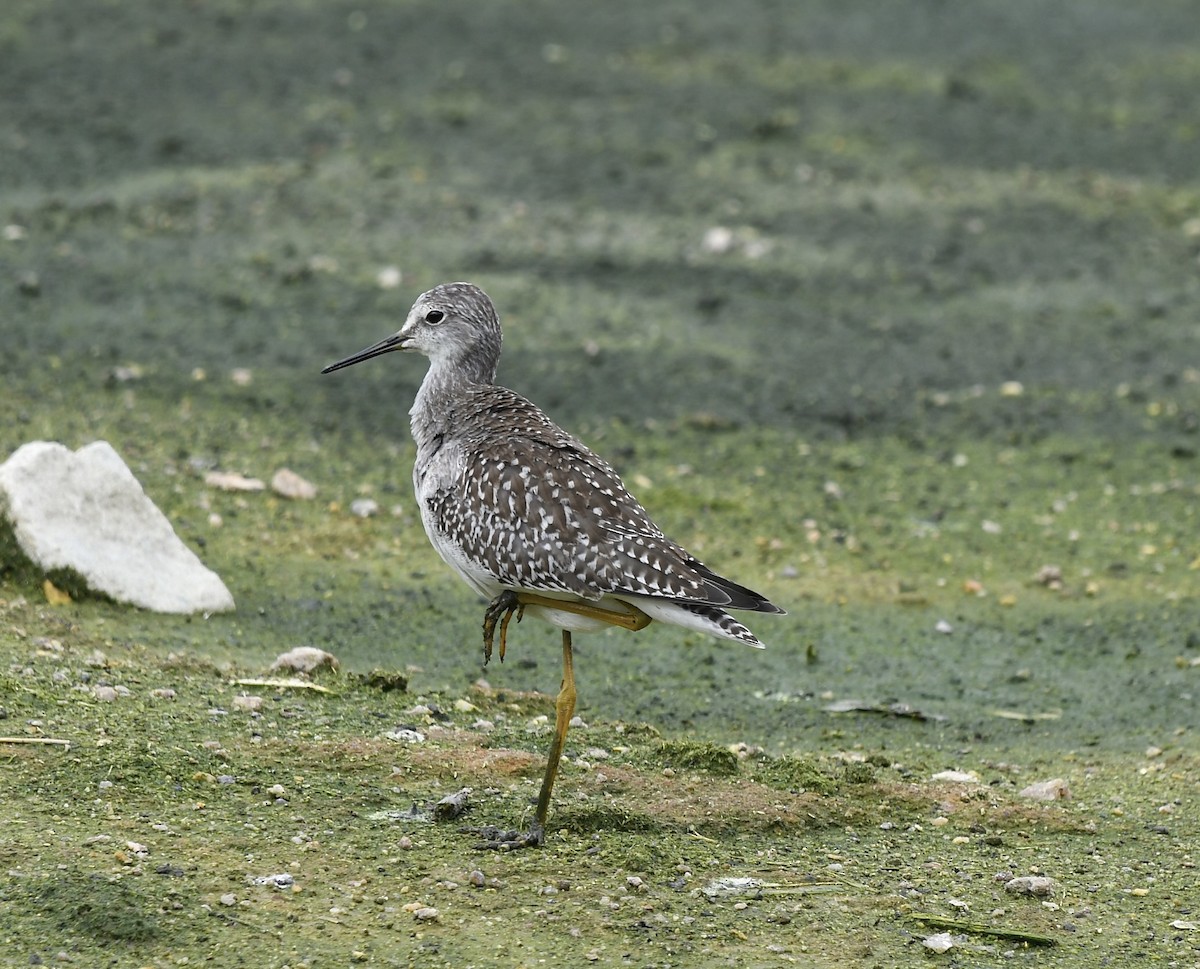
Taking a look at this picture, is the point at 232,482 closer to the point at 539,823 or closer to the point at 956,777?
the point at 539,823

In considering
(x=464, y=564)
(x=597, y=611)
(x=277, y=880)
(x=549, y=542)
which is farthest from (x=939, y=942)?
(x=464, y=564)

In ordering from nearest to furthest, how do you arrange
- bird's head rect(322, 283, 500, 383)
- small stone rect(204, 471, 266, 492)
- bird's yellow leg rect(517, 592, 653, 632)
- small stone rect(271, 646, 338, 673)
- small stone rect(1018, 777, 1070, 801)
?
bird's yellow leg rect(517, 592, 653, 632) → small stone rect(1018, 777, 1070, 801) → small stone rect(271, 646, 338, 673) → bird's head rect(322, 283, 500, 383) → small stone rect(204, 471, 266, 492)

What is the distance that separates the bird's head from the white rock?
55.9 inches

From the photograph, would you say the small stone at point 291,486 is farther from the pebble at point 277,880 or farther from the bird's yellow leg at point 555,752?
the pebble at point 277,880

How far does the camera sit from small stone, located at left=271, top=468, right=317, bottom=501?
1016 centimetres

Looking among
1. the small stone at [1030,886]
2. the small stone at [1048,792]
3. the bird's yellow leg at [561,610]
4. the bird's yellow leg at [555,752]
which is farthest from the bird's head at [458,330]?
the small stone at [1030,886]

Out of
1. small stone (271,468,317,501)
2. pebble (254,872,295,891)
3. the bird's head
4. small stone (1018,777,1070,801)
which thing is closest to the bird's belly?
the bird's head

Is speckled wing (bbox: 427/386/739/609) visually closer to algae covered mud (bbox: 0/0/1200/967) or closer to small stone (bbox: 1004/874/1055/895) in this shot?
algae covered mud (bbox: 0/0/1200/967)

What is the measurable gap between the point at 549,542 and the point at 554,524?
0.30ft

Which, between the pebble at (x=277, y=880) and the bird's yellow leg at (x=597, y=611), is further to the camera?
the bird's yellow leg at (x=597, y=611)

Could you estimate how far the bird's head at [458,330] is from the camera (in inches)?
310

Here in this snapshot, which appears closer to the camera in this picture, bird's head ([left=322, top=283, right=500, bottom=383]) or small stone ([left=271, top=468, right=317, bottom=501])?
bird's head ([left=322, top=283, right=500, bottom=383])

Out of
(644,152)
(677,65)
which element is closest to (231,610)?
(644,152)

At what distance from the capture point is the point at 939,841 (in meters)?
6.57
